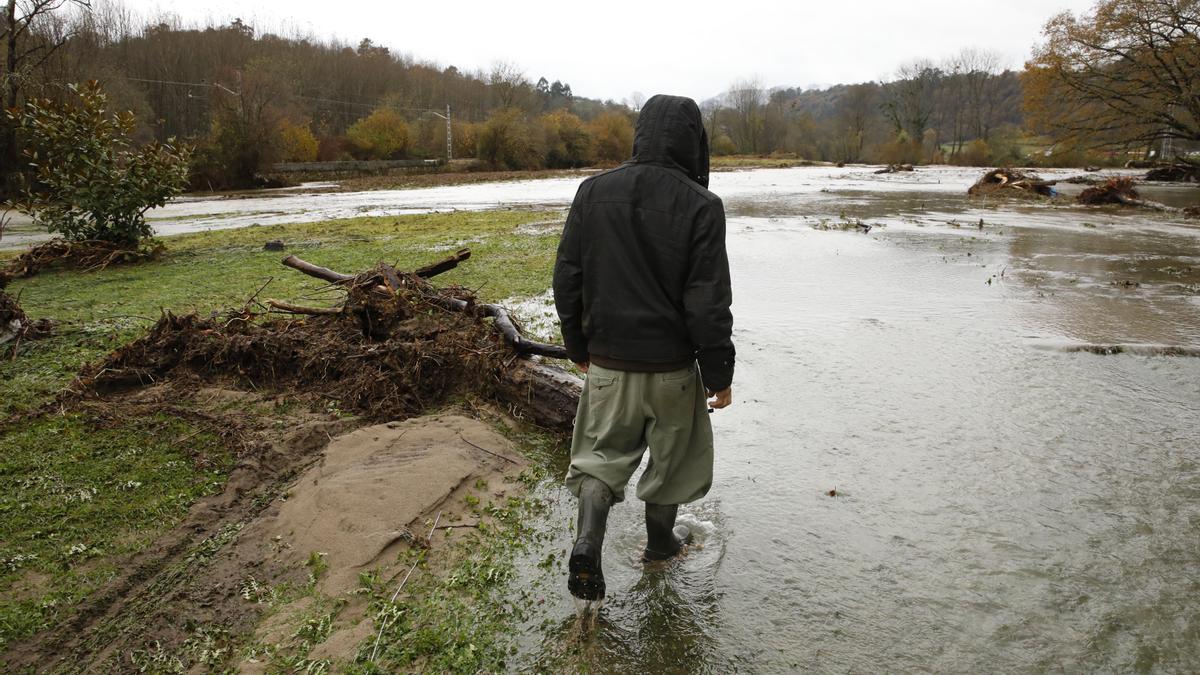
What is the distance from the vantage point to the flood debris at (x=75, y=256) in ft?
35.1

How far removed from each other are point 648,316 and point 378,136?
206 feet

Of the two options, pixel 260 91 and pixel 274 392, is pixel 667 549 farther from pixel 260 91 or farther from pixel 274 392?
pixel 260 91

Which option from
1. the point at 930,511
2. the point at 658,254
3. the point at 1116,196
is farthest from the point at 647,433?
the point at 1116,196

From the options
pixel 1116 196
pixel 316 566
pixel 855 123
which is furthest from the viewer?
pixel 855 123

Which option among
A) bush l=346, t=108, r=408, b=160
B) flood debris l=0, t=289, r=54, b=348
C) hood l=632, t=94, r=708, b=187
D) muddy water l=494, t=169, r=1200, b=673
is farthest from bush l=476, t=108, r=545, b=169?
hood l=632, t=94, r=708, b=187

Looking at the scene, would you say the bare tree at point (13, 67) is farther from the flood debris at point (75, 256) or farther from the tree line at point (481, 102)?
the flood debris at point (75, 256)

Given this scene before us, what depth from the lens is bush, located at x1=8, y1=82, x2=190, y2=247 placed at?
439 inches

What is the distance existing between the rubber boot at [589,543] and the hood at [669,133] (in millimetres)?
1437

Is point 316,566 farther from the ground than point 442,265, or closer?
closer

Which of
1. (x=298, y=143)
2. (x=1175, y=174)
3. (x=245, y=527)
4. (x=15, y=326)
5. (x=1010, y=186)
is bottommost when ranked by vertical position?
(x=245, y=527)

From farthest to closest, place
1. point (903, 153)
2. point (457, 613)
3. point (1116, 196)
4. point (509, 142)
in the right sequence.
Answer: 1. point (903, 153)
2. point (509, 142)
3. point (1116, 196)
4. point (457, 613)

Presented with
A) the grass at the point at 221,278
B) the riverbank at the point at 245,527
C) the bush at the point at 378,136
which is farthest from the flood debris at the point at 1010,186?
the bush at the point at 378,136

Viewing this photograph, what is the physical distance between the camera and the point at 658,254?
3043mm

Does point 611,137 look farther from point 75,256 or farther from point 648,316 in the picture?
point 648,316
